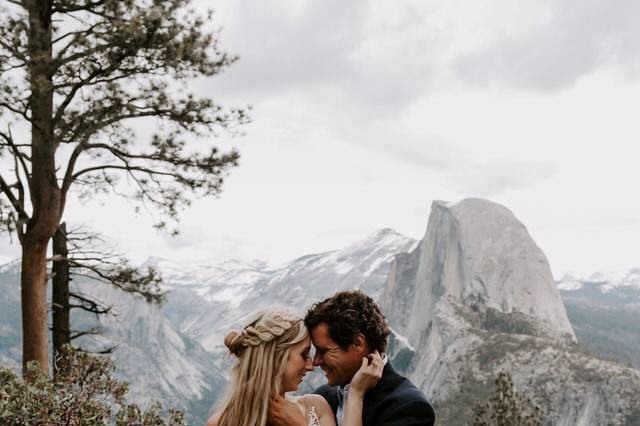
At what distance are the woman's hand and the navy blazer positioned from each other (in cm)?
8

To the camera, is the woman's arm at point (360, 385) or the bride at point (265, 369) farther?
the woman's arm at point (360, 385)

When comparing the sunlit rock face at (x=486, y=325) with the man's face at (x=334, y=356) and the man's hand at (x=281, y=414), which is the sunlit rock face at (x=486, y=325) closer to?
the man's face at (x=334, y=356)

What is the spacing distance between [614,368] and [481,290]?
57.3 meters

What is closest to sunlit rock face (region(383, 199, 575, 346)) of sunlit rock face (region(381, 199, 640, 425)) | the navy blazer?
sunlit rock face (region(381, 199, 640, 425))

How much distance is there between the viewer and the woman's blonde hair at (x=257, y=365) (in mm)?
3311

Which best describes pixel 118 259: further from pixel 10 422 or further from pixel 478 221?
pixel 478 221

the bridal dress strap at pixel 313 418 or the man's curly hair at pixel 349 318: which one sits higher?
the man's curly hair at pixel 349 318

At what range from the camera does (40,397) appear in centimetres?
704

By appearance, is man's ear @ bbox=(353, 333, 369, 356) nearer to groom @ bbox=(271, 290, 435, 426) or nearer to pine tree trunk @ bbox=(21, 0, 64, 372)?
groom @ bbox=(271, 290, 435, 426)

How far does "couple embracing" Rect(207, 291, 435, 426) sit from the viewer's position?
11.0 feet

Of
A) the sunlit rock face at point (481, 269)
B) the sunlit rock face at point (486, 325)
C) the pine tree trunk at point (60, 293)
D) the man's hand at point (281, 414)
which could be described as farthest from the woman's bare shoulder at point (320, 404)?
the sunlit rock face at point (481, 269)

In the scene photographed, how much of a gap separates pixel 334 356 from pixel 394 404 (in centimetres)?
39

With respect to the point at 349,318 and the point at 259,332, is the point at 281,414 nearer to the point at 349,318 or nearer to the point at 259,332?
the point at 259,332

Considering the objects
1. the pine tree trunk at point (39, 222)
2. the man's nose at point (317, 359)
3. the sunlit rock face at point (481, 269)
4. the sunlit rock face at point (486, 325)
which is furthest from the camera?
the sunlit rock face at point (481, 269)
